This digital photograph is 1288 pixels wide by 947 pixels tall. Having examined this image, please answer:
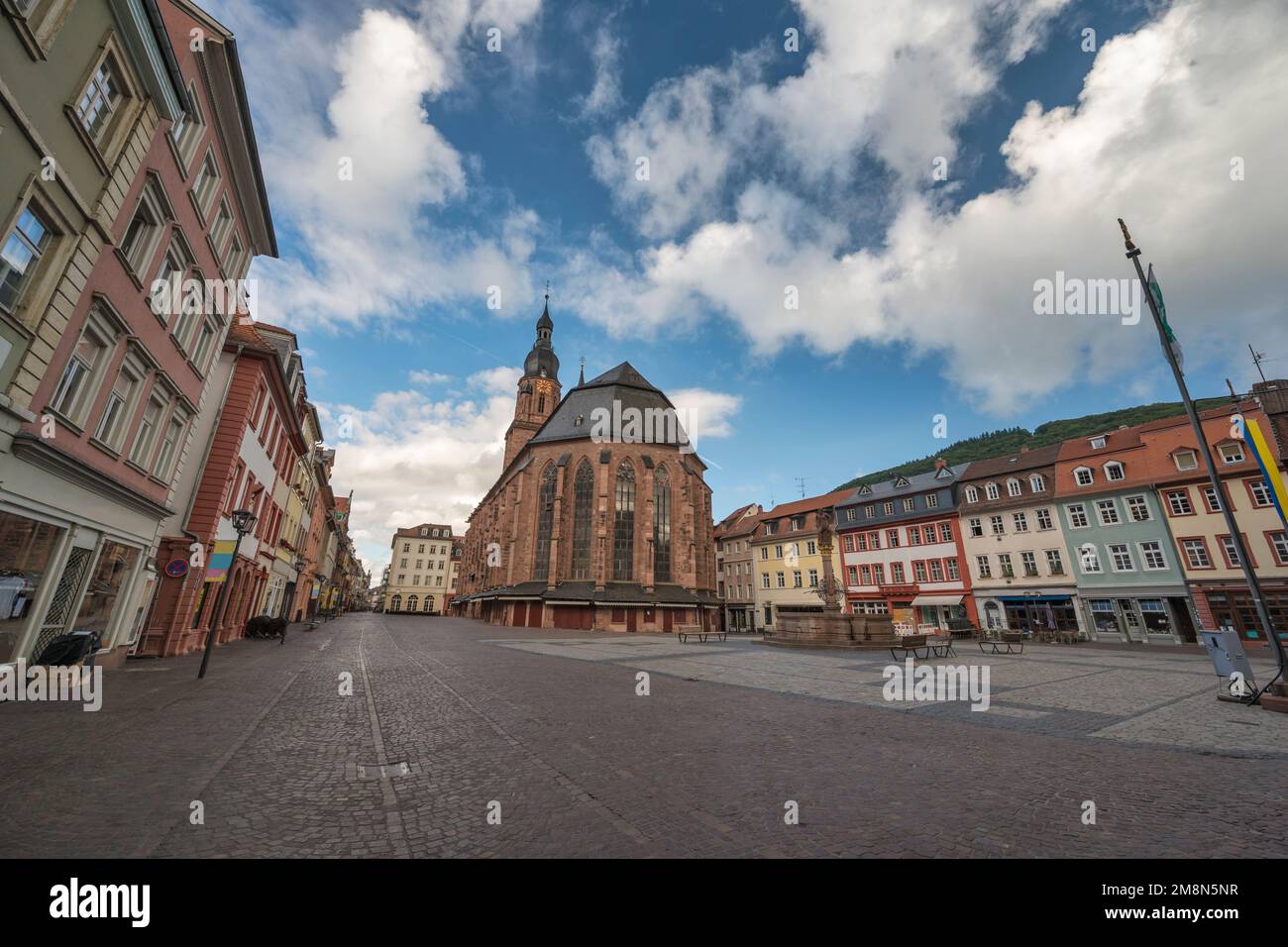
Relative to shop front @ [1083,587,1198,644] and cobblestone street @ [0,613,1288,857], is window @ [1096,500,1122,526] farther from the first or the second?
cobblestone street @ [0,613,1288,857]

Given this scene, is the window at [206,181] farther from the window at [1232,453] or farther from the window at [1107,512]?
the window at [1232,453]

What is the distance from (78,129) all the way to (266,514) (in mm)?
18230

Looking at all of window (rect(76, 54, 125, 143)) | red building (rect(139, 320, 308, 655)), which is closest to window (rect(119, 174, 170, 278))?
window (rect(76, 54, 125, 143))

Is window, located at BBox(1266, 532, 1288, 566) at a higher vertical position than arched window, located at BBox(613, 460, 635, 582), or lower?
lower

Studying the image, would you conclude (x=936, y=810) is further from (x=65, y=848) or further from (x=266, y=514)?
(x=266, y=514)

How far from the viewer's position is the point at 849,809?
13.7 ft

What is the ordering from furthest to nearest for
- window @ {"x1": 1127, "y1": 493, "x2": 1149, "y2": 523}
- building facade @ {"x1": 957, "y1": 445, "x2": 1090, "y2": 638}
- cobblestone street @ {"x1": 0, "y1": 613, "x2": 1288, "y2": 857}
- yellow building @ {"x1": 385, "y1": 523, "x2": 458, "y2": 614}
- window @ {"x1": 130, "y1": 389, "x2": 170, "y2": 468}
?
yellow building @ {"x1": 385, "y1": 523, "x2": 458, "y2": 614} → building facade @ {"x1": 957, "y1": 445, "x2": 1090, "y2": 638} → window @ {"x1": 1127, "y1": 493, "x2": 1149, "y2": 523} → window @ {"x1": 130, "y1": 389, "x2": 170, "y2": 468} → cobblestone street @ {"x1": 0, "y1": 613, "x2": 1288, "y2": 857}

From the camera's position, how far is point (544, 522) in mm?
44156

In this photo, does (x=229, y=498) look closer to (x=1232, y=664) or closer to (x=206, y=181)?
(x=206, y=181)

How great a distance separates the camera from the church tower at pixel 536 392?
2657 inches

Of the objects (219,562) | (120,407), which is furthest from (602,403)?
(120,407)

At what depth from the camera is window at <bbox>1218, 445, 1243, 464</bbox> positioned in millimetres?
25703

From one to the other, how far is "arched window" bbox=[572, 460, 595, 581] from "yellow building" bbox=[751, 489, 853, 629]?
18.3 m
